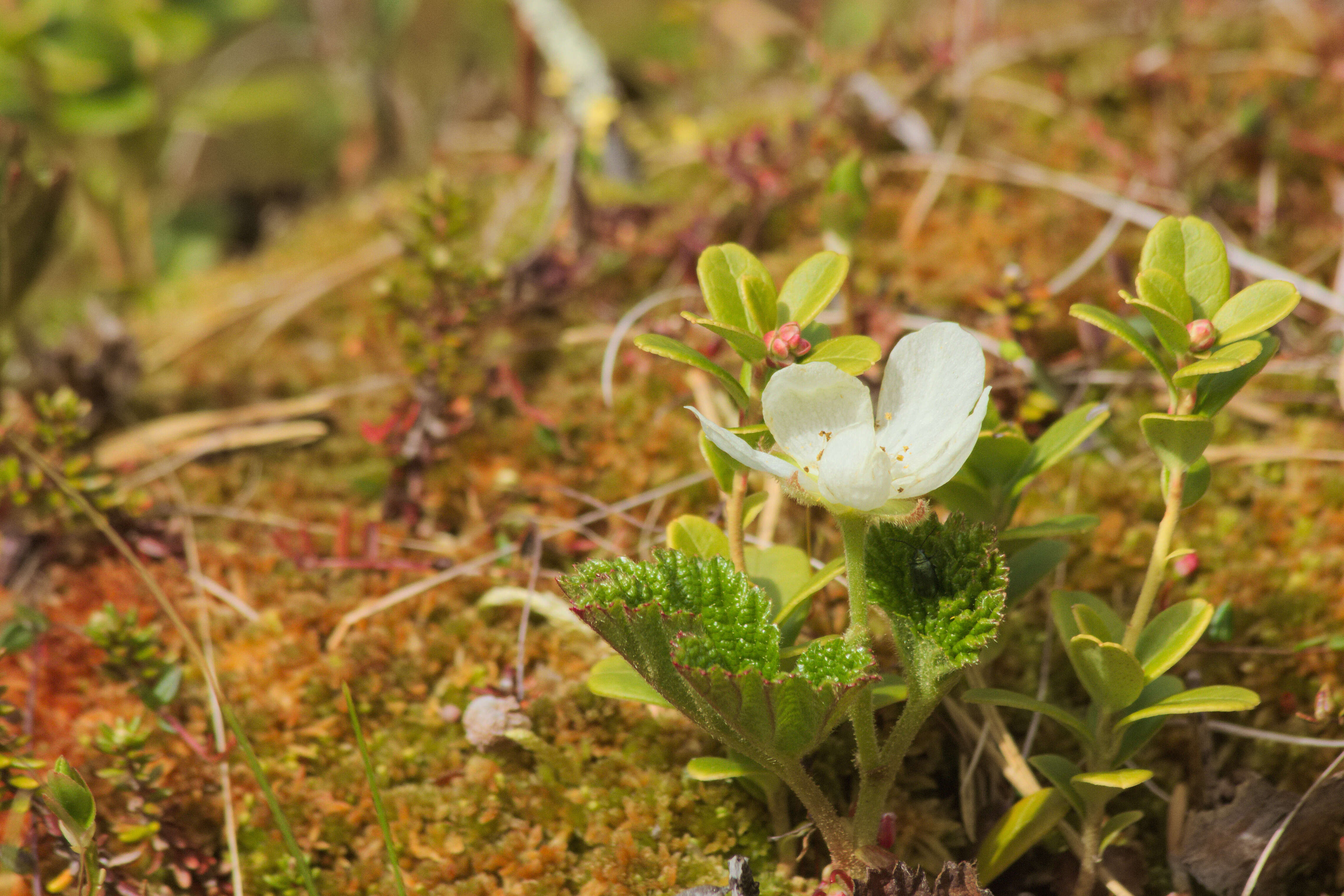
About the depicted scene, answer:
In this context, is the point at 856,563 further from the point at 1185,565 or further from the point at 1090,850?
the point at 1185,565

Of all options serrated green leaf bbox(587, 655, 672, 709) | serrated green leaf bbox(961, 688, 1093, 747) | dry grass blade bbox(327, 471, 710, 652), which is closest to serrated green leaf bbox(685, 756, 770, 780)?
serrated green leaf bbox(587, 655, 672, 709)

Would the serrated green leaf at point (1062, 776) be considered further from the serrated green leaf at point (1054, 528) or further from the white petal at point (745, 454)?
the white petal at point (745, 454)

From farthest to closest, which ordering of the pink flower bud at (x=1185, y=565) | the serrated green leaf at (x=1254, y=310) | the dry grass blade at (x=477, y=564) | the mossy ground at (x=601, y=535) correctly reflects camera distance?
the dry grass blade at (x=477, y=564)
the pink flower bud at (x=1185, y=565)
the mossy ground at (x=601, y=535)
the serrated green leaf at (x=1254, y=310)

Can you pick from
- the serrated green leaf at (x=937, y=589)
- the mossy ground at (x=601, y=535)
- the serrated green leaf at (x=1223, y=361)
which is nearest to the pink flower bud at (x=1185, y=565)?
the mossy ground at (x=601, y=535)

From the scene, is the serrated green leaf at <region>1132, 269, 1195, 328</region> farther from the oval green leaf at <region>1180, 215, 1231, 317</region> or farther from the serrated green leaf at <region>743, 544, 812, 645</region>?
the serrated green leaf at <region>743, 544, 812, 645</region>

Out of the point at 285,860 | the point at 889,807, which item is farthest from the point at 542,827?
the point at 889,807

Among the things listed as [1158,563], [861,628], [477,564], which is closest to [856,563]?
[861,628]
